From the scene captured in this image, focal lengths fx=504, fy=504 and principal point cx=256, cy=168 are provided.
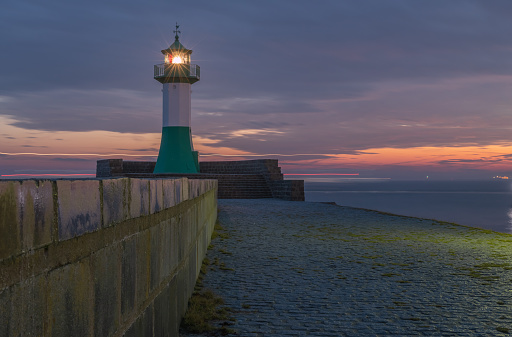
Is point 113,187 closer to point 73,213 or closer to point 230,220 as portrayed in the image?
point 73,213

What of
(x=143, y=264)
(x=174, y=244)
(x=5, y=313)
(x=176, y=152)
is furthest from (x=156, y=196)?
(x=176, y=152)

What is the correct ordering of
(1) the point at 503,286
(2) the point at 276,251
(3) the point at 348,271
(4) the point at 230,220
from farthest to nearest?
(4) the point at 230,220 → (2) the point at 276,251 → (3) the point at 348,271 → (1) the point at 503,286

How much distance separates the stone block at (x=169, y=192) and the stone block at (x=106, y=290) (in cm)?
156

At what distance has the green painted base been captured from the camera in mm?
33406

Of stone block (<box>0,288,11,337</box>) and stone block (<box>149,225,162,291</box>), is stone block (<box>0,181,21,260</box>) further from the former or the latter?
stone block (<box>149,225,162,291</box>)

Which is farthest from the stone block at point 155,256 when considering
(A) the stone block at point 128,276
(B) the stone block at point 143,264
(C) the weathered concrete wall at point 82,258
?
(A) the stone block at point 128,276

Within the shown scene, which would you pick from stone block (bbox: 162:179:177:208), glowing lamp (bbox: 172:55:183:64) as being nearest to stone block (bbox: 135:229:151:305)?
stone block (bbox: 162:179:177:208)

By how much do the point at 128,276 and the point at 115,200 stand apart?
55cm

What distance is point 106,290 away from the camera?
236 cm

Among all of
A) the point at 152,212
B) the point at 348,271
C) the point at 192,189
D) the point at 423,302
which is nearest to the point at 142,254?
the point at 152,212

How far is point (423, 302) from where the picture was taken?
6.12 meters

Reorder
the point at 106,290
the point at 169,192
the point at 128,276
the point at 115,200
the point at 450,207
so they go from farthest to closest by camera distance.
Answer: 1. the point at 450,207
2. the point at 169,192
3. the point at 128,276
4. the point at 115,200
5. the point at 106,290

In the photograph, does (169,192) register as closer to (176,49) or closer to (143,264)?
(143,264)

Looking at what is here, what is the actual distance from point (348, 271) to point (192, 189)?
3.11 metres
